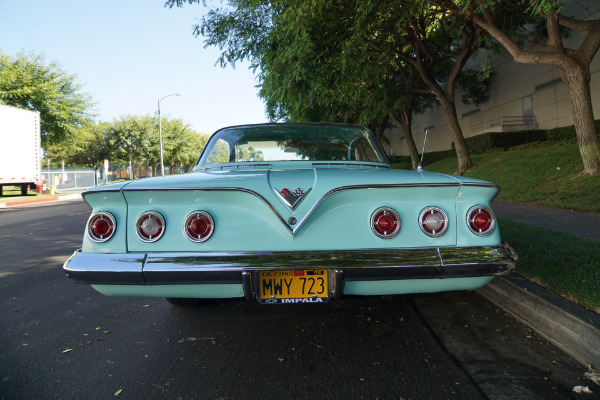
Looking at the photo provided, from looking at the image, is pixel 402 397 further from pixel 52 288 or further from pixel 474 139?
pixel 474 139


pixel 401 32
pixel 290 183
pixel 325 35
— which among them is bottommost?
pixel 290 183

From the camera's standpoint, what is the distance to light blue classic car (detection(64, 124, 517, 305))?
210 cm

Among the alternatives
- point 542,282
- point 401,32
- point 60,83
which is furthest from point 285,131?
point 60,83

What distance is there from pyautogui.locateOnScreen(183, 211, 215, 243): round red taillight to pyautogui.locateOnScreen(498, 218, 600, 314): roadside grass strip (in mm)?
2571

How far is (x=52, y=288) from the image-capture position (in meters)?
4.02

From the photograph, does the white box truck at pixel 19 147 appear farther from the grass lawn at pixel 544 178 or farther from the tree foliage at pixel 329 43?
the grass lawn at pixel 544 178

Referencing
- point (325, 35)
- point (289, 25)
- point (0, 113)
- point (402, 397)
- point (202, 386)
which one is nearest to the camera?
point (402, 397)

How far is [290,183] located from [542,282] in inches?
92.5

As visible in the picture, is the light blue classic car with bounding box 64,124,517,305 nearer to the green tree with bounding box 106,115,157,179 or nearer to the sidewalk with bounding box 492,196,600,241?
the sidewalk with bounding box 492,196,600,241

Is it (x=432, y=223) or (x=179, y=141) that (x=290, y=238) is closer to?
(x=432, y=223)

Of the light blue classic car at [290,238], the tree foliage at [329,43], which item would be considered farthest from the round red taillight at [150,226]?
the tree foliage at [329,43]

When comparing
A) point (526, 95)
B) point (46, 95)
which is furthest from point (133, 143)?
point (526, 95)

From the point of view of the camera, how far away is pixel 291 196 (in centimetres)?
215

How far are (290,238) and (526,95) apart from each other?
859 inches
